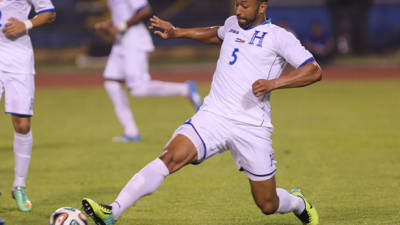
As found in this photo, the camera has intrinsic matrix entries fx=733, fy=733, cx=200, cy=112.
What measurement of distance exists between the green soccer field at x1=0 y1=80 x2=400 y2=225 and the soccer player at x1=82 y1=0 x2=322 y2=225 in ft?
2.90

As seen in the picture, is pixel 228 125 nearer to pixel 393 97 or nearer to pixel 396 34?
pixel 393 97

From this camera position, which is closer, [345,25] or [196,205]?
[196,205]

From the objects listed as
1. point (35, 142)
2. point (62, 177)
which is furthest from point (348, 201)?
point (35, 142)

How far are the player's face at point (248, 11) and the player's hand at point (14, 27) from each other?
2335mm

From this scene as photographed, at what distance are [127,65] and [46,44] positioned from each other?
2387 cm

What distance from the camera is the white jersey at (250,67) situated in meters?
5.85

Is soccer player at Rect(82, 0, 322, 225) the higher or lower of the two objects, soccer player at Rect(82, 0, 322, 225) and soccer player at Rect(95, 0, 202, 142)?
the higher

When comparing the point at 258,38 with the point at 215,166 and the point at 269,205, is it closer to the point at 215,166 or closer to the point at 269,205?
the point at 269,205

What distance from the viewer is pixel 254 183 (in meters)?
5.91

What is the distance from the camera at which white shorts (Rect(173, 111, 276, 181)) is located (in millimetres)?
5742

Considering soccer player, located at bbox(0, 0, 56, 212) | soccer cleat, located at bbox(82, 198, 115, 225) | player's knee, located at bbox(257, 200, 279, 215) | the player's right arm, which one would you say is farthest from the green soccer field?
the player's right arm

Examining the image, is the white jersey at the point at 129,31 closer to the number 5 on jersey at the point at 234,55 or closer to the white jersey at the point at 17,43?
the white jersey at the point at 17,43

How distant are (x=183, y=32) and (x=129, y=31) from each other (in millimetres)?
5150

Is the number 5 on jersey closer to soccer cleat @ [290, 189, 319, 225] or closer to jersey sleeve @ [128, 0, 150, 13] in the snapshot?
soccer cleat @ [290, 189, 319, 225]
